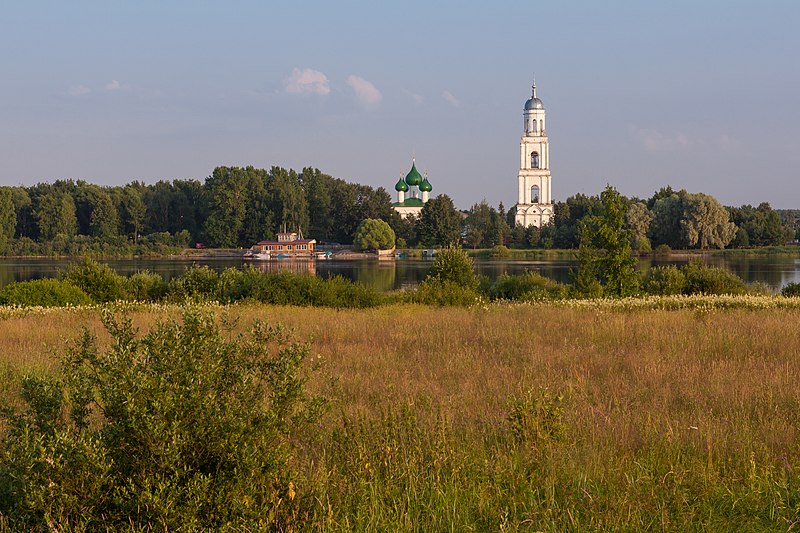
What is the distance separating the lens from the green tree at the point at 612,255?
2611cm

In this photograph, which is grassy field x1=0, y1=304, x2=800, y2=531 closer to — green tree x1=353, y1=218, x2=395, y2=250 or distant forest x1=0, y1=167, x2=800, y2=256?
distant forest x1=0, y1=167, x2=800, y2=256

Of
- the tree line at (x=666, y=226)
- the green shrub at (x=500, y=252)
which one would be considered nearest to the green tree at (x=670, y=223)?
the tree line at (x=666, y=226)

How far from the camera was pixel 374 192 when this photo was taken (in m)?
134

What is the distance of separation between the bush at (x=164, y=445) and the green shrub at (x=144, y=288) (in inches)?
867

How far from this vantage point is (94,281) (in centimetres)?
2427

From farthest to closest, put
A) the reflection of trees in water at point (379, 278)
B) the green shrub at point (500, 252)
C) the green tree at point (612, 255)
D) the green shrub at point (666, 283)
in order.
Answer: the green shrub at point (500, 252) < the reflection of trees in water at point (379, 278) < the green shrub at point (666, 283) < the green tree at point (612, 255)

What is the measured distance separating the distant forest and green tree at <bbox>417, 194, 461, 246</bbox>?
0.16m

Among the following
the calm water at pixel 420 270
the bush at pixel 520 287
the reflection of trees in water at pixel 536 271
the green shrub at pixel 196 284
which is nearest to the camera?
the green shrub at pixel 196 284

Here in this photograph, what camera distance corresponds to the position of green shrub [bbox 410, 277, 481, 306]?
23.9 metres

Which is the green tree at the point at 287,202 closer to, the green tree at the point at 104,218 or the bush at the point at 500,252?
the green tree at the point at 104,218

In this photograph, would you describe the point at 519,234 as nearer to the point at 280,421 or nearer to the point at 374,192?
the point at 374,192

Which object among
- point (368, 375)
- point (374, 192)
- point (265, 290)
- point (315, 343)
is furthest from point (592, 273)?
point (374, 192)

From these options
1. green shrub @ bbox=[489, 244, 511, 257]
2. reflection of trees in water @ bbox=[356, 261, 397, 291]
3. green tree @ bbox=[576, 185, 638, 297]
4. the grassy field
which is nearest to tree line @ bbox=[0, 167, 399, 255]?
green shrub @ bbox=[489, 244, 511, 257]

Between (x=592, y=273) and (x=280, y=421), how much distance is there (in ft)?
79.4
